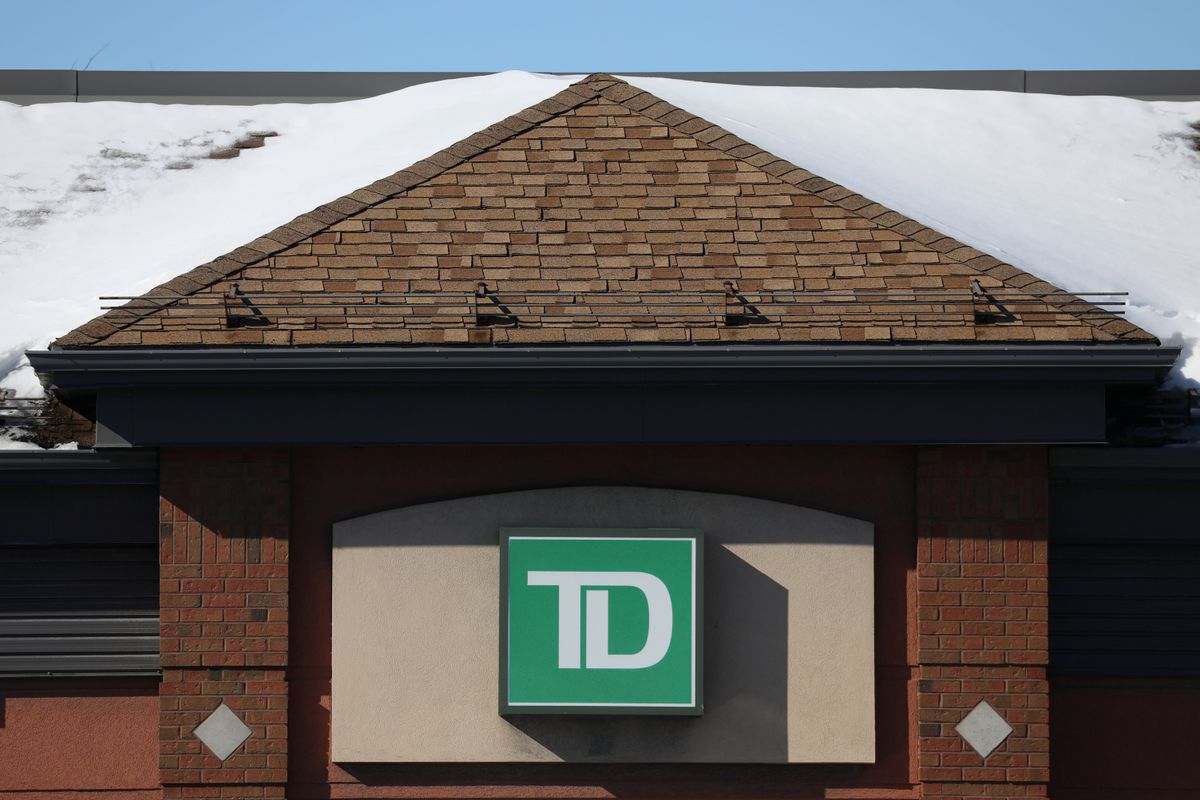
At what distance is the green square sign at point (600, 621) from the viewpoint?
28.5 ft

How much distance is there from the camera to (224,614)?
891 cm

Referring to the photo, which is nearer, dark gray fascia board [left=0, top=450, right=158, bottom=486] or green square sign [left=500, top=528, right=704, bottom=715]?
green square sign [left=500, top=528, right=704, bottom=715]

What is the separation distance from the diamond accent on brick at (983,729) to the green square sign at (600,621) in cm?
185

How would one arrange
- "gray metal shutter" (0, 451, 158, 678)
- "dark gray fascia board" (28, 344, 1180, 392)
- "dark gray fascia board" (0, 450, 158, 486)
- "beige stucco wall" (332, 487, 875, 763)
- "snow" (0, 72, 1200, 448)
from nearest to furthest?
"dark gray fascia board" (28, 344, 1180, 392), "beige stucco wall" (332, 487, 875, 763), "dark gray fascia board" (0, 450, 158, 486), "gray metal shutter" (0, 451, 158, 678), "snow" (0, 72, 1200, 448)

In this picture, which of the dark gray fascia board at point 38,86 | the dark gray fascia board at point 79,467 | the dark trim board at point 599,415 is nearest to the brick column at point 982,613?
the dark trim board at point 599,415

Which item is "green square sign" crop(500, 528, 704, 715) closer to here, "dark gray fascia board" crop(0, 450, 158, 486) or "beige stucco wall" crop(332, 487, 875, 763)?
"beige stucco wall" crop(332, 487, 875, 763)

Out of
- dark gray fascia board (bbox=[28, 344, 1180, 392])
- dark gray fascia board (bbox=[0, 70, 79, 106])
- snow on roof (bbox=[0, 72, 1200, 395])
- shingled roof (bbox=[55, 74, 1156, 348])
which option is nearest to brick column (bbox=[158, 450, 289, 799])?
dark gray fascia board (bbox=[28, 344, 1180, 392])

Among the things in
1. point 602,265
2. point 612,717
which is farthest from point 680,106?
point 612,717

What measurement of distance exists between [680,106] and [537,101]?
1778mm

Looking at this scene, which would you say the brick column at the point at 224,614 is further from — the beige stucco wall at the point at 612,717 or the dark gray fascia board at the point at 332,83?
the dark gray fascia board at the point at 332,83

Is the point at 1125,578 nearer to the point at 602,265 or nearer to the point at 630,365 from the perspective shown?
the point at 630,365

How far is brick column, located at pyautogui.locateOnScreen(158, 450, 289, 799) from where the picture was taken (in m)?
8.84

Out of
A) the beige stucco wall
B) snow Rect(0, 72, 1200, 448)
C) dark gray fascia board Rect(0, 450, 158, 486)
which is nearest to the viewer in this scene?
the beige stucco wall

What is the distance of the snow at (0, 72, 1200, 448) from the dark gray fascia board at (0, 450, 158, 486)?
2.86 feet
